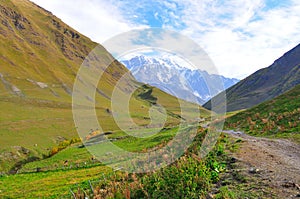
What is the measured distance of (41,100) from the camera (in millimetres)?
197125

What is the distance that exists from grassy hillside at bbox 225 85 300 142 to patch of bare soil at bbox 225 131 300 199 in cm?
591

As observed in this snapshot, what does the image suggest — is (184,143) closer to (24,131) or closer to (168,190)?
(168,190)

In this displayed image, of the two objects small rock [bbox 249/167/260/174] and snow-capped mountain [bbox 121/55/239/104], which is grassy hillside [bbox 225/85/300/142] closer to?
small rock [bbox 249/167/260/174]

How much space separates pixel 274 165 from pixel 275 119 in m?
21.8

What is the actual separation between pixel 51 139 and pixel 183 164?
112884mm

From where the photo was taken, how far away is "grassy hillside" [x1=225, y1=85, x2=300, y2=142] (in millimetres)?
32750

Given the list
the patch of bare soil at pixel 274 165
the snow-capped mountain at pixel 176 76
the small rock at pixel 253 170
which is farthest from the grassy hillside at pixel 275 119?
the snow-capped mountain at pixel 176 76

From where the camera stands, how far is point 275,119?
3769cm

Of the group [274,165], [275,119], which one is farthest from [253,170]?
[275,119]

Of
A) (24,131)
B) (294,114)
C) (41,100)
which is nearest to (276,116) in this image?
(294,114)

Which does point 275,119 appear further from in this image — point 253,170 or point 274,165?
point 253,170

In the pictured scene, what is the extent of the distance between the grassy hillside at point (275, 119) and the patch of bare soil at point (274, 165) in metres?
5.91

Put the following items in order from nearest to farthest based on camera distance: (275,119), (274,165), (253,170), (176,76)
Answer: (253,170) → (274,165) → (176,76) → (275,119)

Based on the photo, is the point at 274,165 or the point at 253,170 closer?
the point at 253,170
